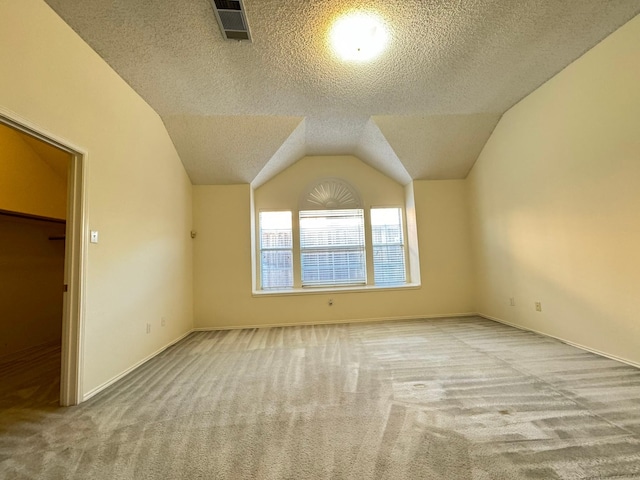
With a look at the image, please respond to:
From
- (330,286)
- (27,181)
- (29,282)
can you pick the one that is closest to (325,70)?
(330,286)

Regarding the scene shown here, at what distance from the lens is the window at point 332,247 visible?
503 centimetres

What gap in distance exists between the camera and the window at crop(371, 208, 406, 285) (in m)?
5.09

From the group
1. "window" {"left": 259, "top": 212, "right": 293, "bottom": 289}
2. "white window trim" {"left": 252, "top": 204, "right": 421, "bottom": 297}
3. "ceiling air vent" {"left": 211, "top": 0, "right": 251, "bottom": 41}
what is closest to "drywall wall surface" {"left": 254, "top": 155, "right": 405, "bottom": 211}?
"white window trim" {"left": 252, "top": 204, "right": 421, "bottom": 297}

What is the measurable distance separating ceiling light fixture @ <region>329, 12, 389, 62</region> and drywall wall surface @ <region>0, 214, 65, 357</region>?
4.25 metres

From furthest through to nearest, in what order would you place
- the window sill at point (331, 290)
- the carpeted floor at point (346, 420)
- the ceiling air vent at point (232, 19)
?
the window sill at point (331, 290) < the ceiling air vent at point (232, 19) < the carpeted floor at point (346, 420)

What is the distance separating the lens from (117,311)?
2.56 meters

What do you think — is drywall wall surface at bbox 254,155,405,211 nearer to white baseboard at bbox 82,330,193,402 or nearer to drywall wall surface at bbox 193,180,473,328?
drywall wall surface at bbox 193,180,473,328

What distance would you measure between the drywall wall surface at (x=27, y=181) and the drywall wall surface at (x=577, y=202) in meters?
5.46

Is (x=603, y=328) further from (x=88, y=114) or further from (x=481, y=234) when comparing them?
(x=88, y=114)

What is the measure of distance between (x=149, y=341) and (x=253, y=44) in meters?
3.18

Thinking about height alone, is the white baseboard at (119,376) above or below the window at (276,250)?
below

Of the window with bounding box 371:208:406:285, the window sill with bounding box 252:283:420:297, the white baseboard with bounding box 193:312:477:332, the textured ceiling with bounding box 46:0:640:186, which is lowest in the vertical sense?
the white baseboard with bounding box 193:312:477:332

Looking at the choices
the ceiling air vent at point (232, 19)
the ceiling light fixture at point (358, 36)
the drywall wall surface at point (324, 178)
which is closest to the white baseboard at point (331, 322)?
the drywall wall surface at point (324, 178)

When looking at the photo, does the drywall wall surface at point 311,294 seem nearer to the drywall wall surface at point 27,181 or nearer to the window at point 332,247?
the window at point 332,247
